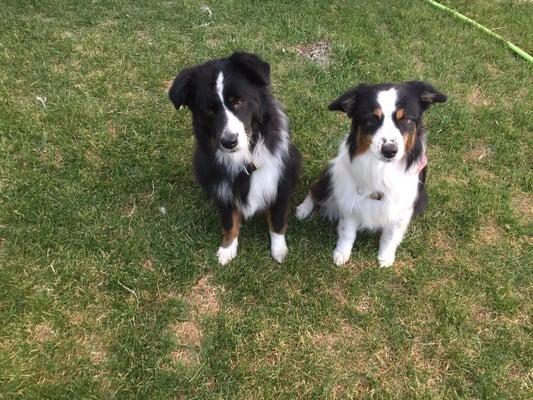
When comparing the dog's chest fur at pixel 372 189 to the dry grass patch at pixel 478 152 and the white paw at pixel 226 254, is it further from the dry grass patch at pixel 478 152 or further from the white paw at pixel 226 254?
the dry grass patch at pixel 478 152

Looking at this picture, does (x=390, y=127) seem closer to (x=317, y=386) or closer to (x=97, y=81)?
(x=317, y=386)

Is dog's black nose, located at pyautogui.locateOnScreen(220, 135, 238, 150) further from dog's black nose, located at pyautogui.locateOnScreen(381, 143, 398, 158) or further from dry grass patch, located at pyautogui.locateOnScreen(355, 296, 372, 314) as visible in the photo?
dry grass patch, located at pyautogui.locateOnScreen(355, 296, 372, 314)

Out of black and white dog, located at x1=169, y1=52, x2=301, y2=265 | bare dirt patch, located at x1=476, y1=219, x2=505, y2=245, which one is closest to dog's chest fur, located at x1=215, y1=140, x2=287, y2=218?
black and white dog, located at x1=169, y1=52, x2=301, y2=265

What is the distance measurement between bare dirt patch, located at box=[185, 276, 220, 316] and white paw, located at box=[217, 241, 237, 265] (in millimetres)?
158

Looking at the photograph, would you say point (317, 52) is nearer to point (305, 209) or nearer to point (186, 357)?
point (305, 209)

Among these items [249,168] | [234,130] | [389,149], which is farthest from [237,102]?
[389,149]

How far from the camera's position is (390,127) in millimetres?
2539

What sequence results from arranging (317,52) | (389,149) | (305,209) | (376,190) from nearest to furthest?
(389,149), (376,190), (305,209), (317,52)

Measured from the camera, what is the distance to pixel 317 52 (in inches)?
207

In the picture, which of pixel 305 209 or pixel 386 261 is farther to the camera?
pixel 305 209

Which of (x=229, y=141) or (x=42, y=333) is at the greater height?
(x=229, y=141)

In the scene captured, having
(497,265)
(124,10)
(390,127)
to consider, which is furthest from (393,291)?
(124,10)

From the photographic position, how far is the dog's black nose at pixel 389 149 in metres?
2.51

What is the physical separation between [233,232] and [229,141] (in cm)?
96
